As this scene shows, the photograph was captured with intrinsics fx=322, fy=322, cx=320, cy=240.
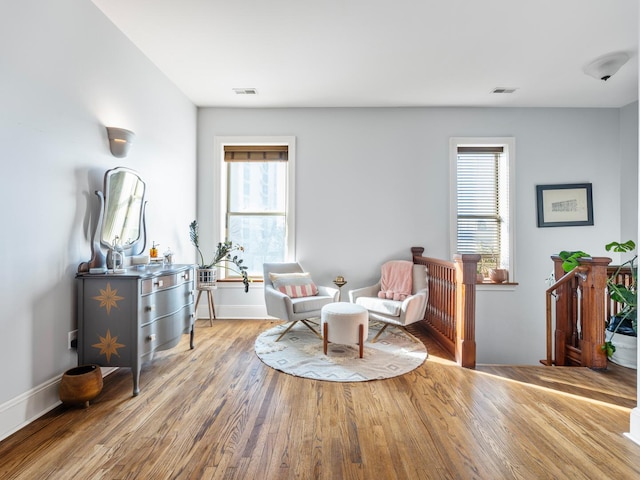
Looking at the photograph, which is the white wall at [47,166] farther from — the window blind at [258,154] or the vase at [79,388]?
the window blind at [258,154]

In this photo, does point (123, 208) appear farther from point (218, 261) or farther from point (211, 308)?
point (211, 308)

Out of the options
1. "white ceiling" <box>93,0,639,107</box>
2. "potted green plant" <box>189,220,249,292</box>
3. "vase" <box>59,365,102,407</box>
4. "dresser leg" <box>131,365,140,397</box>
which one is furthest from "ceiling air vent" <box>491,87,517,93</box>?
"vase" <box>59,365,102,407</box>

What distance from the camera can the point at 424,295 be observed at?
355 cm

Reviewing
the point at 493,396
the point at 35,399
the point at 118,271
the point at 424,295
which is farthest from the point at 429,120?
the point at 35,399

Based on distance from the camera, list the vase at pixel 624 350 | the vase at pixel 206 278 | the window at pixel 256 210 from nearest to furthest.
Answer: the vase at pixel 624 350, the vase at pixel 206 278, the window at pixel 256 210

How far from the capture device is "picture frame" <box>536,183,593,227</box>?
432 centimetres

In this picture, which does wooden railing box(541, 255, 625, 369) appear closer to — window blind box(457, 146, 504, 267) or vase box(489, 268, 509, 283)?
vase box(489, 268, 509, 283)

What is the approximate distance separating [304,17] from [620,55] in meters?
Answer: 3.00

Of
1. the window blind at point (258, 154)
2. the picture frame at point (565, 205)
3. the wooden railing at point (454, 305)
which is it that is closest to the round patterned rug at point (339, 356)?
the wooden railing at point (454, 305)

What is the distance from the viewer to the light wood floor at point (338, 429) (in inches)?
62.5

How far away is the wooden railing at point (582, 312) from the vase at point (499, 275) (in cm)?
87

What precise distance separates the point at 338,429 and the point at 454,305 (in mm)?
1873

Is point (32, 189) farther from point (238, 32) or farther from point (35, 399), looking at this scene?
point (238, 32)

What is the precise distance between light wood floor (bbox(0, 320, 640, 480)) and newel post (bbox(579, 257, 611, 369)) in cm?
15
